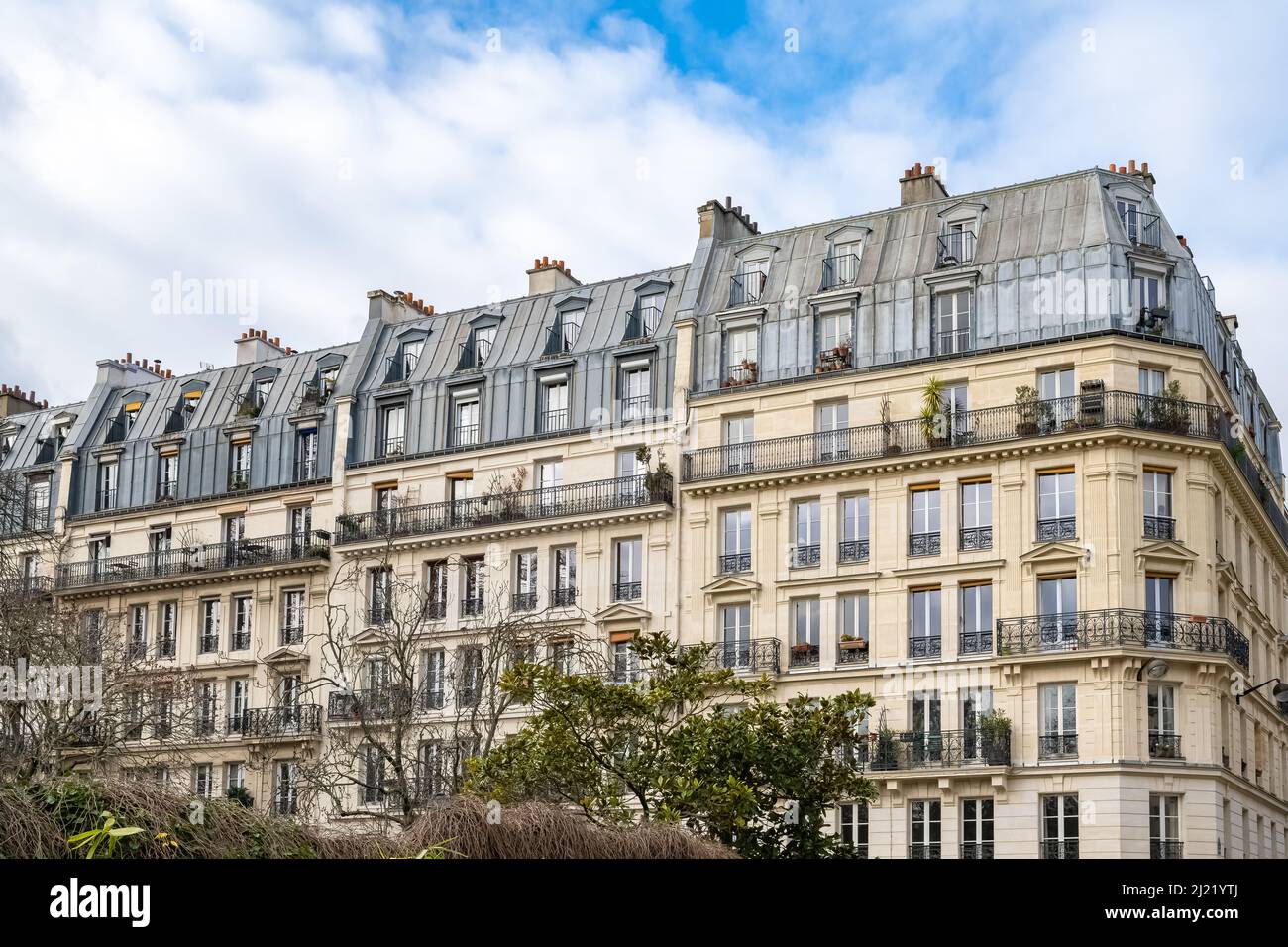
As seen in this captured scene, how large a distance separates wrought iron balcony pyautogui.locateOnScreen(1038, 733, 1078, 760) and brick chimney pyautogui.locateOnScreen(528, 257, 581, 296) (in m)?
20.5

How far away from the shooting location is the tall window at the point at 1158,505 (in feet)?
132

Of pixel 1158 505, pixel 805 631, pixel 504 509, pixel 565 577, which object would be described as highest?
pixel 504 509

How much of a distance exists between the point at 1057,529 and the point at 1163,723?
487cm

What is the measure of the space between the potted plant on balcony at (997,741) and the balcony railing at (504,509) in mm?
10341

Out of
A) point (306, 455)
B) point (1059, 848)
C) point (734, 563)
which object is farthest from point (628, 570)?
point (1059, 848)

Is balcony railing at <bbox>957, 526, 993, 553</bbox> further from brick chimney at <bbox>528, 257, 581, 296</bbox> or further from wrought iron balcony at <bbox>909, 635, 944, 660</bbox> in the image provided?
brick chimney at <bbox>528, 257, 581, 296</bbox>

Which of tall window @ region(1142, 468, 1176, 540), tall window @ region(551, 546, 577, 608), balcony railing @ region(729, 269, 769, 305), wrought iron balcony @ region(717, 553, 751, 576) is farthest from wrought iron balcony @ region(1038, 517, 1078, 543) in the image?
tall window @ region(551, 546, 577, 608)

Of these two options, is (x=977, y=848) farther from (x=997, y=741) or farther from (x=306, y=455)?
(x=306, y=455)

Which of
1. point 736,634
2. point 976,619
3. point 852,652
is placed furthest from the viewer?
point 736,634

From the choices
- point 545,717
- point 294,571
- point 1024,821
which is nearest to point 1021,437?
point 1024,821

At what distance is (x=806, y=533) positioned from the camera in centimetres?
4344

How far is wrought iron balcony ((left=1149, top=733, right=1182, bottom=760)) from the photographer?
38969mm

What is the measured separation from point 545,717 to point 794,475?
555 inches
